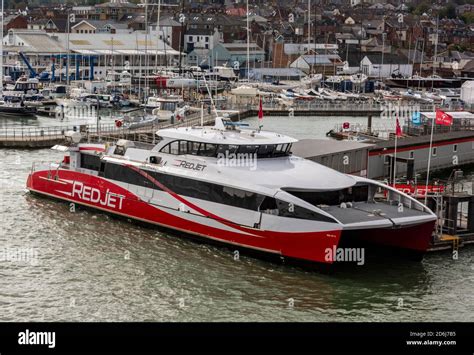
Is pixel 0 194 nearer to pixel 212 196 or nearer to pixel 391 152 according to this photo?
pixel 212 196

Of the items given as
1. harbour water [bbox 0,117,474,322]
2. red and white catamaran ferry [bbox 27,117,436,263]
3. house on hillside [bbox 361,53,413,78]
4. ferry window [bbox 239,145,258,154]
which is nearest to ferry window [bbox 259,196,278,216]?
red and white catamaran ferry [bbox 27,117,436,263]

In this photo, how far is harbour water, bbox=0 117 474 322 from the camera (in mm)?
20281

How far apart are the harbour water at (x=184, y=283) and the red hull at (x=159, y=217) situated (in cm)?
41

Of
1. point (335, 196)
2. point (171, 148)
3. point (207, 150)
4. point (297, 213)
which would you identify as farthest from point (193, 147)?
point (297, 213)

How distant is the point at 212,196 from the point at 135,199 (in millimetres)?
3455

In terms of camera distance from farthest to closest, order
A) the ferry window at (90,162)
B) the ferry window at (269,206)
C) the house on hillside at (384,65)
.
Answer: the house on hillside at (384,65) < the ferry window at (90,162) < the ferry window at (269,206)

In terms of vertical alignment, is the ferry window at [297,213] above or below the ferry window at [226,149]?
below

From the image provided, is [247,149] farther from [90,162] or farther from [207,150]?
[90,162]

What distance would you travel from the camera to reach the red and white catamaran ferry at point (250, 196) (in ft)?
75.5

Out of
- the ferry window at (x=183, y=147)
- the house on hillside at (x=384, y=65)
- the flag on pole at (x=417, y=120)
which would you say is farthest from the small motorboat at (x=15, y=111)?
the house on hillside at (x=384, y=65)

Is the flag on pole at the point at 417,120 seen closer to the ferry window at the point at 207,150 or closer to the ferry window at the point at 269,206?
the ferry window at the point at 207,150

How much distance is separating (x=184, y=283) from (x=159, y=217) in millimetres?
4768

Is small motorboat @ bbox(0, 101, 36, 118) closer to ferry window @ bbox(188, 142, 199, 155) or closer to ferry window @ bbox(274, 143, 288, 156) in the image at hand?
ferry window @ bbox(188, 142, 199, 155)

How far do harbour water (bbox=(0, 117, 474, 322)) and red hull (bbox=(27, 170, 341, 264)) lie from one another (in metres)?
0.41
